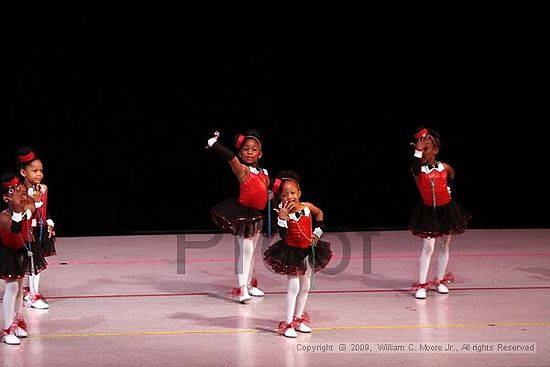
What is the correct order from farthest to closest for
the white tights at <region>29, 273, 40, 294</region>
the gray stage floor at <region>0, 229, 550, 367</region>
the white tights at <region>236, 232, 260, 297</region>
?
1. the white tights at <region>236, 232, 260, 297</region>
2. the white tights at <region>29, 273, 40, 294</region>
3. the gray stage floor at <region>0, 229, 550, 367</region>

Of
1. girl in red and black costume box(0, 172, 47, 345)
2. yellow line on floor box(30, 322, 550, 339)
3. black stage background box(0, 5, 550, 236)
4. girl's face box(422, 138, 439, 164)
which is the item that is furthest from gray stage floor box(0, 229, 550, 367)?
girl's face box(422, 138, 439, 164)

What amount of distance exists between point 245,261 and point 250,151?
75 cm

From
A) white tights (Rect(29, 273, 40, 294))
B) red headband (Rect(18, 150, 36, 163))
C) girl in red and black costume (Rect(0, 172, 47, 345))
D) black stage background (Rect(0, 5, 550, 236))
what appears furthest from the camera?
black stage background (Rect(0, 5, 550, 236))

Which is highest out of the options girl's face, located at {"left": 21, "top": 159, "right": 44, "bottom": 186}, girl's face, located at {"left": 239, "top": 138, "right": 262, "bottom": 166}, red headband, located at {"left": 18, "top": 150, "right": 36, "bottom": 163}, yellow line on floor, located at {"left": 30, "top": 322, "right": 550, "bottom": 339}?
girl's face, located at {"left": 239, "top": 138, "right": 262, "bottom": 166}

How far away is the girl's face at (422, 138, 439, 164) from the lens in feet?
20.4

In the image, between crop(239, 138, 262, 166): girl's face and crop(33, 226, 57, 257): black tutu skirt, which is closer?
crop(33, 226, 57, 257): black tutu skirt

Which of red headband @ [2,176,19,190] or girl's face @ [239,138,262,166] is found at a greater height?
girl's face @ [239,138,262,166]

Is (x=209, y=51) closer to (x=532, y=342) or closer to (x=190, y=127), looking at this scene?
(x=190, y=127)

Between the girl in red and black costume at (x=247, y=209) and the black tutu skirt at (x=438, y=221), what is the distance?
1.03 metres

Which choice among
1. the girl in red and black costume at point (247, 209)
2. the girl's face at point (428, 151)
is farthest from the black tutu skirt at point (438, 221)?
the girl in red and black costume at point (247, 209)

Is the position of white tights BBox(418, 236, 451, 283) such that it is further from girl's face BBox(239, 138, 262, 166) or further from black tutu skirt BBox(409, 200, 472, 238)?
girl's face BBox(239, 138, 262, 166)

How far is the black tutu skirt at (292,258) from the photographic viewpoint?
528 cm

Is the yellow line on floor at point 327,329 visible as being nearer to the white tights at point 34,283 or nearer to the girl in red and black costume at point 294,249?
the girl in red and black costume at point 294,249

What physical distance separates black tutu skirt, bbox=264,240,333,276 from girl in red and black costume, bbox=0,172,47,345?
139 cm
